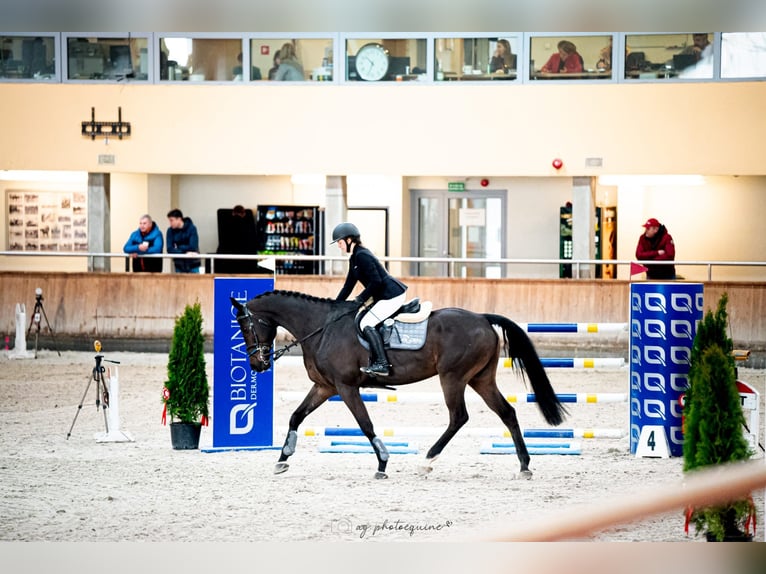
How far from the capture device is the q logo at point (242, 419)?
314 inches

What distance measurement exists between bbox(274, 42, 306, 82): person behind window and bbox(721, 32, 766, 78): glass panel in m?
4.71

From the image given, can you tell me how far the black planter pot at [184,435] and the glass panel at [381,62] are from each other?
23.2ft

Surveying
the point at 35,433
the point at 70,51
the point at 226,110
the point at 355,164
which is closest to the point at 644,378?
the point at 35,433

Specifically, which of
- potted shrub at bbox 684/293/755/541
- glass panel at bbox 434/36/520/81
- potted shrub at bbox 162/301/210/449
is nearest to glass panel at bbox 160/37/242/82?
glass panel at bbox 434/36/520/81

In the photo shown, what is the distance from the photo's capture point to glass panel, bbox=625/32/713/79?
13.8m

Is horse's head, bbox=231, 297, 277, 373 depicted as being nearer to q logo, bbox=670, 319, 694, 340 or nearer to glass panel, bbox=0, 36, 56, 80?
q logo, bbox=670, 319, 694, 340

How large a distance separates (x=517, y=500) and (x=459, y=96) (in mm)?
8253

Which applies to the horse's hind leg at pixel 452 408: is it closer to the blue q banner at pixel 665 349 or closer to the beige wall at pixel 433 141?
the blue q banner at pixel 665 349

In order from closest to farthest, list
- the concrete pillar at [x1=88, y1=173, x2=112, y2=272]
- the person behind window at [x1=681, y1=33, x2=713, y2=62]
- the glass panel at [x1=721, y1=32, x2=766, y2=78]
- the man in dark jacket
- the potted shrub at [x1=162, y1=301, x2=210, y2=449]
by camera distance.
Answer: the potted shrub at [x1=162, y1=301, x2=210, y2=449]
the man in dark jacket
the glass panel at [x1=721, y1=32, x2=766, y2=78]
the person behind window at [x1=681, y1=33, x2=713, y2=62]
the concrete pillar at [x1=88, y1=173, x2=112, y2=272]

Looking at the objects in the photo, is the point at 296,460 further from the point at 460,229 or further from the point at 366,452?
the point at 460,229

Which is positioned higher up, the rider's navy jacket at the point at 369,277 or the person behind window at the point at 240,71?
the person behind window at the point at 240,71

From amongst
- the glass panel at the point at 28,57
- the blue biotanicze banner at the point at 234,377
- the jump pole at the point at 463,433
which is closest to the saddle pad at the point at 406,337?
the jump pole at the point at 463,433

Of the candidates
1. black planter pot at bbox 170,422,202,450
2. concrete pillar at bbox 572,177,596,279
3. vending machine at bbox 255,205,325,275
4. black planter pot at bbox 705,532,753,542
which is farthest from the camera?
vending machine at bbox 255,205,325,275

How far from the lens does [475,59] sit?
14.2 metres
